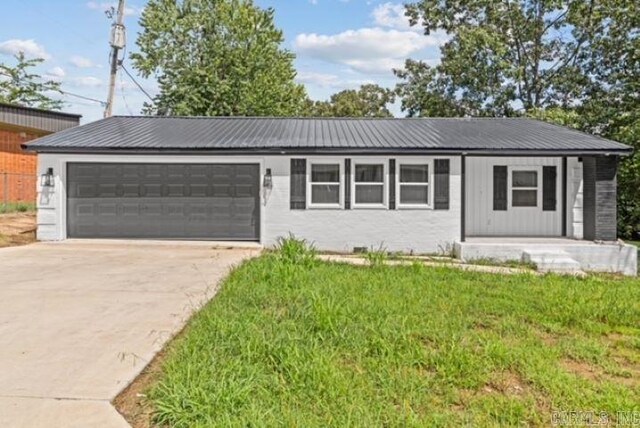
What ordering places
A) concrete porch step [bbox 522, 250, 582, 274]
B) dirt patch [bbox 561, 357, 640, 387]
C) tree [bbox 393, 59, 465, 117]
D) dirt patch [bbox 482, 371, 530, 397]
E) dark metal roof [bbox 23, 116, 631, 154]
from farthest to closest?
tree [bbox 393, 59, 465, 117] < dark metal roof [bbox 23, 116, 631, 154] < concrete porch step [bbox 522, 250, 582, 274] < dirt patch [bbox 561, 357, 640, 387] < dirt patch [bbox 482, 371, 530, 397]

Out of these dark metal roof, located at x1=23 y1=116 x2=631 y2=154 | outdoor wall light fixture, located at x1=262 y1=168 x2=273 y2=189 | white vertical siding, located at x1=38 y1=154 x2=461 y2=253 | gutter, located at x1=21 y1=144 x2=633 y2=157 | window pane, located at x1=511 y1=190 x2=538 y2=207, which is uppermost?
dark metal roof, located at x1=23 y1=116 x2=631 y2=154

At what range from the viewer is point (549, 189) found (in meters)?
13.1

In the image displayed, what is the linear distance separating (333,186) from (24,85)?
29334 mm

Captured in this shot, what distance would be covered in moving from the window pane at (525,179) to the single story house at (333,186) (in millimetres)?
27

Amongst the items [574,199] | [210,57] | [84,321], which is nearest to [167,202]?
[84,321]

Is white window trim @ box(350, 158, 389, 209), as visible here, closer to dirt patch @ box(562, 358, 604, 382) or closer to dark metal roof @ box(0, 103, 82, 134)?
dirt patch @ box(562, 358, 604, 382)

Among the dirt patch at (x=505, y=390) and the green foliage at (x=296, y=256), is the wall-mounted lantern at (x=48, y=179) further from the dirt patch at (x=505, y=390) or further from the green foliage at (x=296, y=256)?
the dirt patch at (x=505, y=390)

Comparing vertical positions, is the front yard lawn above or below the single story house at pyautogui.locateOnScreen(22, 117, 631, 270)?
below

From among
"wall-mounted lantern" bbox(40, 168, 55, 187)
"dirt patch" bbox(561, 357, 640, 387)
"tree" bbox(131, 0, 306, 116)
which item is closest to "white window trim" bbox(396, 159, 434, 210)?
"dirt patch" bbox(561, 357, 640, 387)

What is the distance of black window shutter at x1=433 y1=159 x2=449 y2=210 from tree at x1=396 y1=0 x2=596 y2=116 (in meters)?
12.1

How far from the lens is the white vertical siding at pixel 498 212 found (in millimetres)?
13148

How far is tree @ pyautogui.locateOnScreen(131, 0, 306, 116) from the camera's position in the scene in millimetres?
27484

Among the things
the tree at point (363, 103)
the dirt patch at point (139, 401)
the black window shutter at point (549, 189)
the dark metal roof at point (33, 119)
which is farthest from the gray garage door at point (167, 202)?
the tree at point (363, 103)

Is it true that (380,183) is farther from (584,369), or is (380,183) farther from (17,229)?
(17,229)
